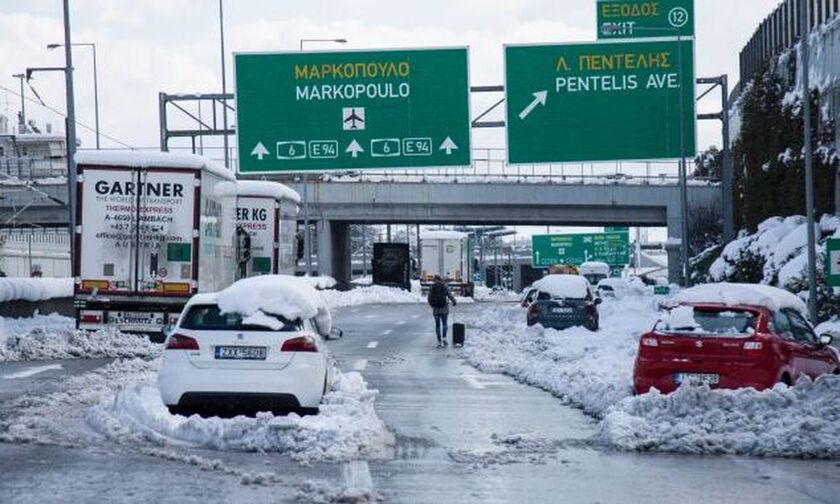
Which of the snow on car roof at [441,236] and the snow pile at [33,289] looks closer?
the snow pile at [33,289]

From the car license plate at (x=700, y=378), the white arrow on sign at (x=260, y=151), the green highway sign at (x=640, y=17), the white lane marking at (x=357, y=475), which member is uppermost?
the green highway sign at (x=640, y=17)

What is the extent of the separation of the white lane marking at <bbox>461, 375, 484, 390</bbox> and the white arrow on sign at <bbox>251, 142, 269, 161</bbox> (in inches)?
528

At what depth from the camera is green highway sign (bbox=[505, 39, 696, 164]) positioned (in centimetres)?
3488

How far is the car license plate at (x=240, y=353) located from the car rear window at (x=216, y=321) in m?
0.21

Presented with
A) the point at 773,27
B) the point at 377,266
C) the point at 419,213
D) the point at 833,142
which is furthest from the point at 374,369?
the point at 377,266

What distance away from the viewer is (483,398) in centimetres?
1938

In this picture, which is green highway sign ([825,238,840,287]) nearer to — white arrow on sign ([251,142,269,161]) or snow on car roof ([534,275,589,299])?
snow on car roof ([534,275,589,299])

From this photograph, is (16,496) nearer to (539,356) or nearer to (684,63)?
(539,356)

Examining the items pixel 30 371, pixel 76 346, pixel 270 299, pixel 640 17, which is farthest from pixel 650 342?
pixel 640 17

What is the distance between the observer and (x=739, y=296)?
56.8ft

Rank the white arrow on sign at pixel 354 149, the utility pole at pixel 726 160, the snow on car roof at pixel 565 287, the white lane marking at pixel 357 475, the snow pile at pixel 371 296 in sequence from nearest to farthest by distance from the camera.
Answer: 1. the white lane marking at pixel 357 475
2. the utility pole at pixel 726 160
3. the white arrow on sign at pixel 354 149
4. the snow on car roof at pixel 565 287
5. the snow pile at pixel 371 296

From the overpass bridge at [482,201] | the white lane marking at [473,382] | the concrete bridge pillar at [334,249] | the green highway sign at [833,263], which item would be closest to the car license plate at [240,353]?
the white lane marking at [473,382]

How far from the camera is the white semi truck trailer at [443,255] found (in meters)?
75.9

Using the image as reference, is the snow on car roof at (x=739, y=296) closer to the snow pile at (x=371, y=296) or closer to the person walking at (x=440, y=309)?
the person walking at (x=440, y=309)
